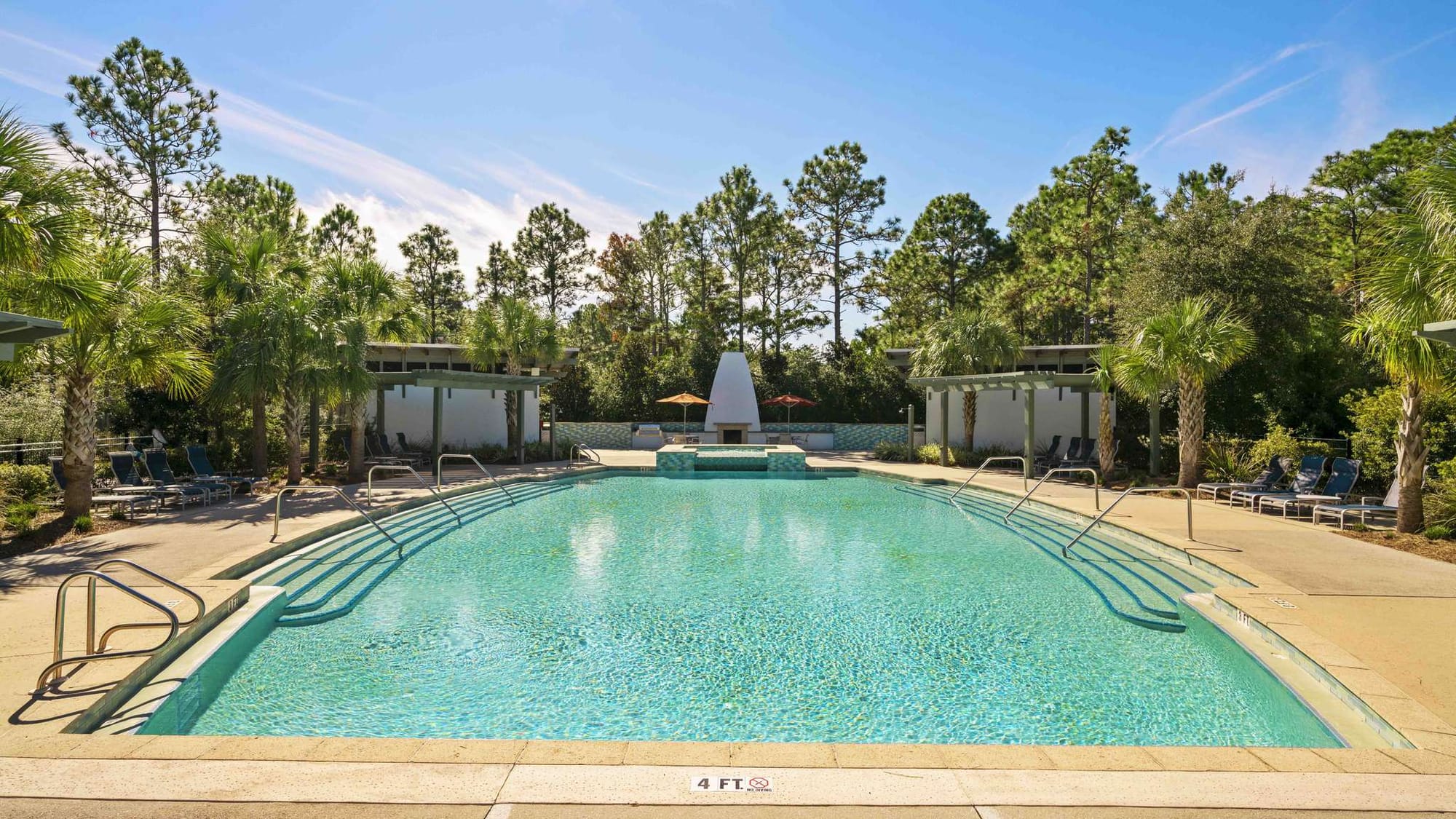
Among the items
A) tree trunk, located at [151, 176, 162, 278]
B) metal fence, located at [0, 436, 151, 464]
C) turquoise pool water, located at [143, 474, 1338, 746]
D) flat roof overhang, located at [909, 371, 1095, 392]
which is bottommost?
turquoise pool water, located at [143, 474, 1338, 746]

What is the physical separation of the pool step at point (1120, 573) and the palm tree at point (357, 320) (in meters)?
12.4

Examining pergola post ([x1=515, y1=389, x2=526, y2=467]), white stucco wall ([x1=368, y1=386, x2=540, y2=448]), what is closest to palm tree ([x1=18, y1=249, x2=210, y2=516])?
pergola post ([x1=515, y1=389, x2=526, y2=467])

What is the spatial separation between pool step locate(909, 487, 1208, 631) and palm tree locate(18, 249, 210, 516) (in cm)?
1212

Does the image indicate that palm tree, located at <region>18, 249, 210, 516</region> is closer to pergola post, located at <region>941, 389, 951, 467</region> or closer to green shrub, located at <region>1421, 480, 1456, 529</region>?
green shrub, located at <region>1421, 480, 1456, 529</region>

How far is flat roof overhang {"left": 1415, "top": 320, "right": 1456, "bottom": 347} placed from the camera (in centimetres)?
519

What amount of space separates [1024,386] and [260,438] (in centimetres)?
1588

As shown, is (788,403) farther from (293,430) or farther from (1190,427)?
(293,430)

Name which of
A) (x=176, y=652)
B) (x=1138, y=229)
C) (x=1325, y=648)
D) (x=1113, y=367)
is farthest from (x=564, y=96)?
(x=1138, y=229)

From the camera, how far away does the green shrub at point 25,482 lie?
1061 cm

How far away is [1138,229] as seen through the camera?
2059cm

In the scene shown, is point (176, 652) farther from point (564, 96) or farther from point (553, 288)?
point (553, 288)

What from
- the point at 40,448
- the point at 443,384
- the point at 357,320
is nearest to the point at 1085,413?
the point at 443,384

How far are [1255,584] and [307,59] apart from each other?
13550mm

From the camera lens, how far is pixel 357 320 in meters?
14.6
